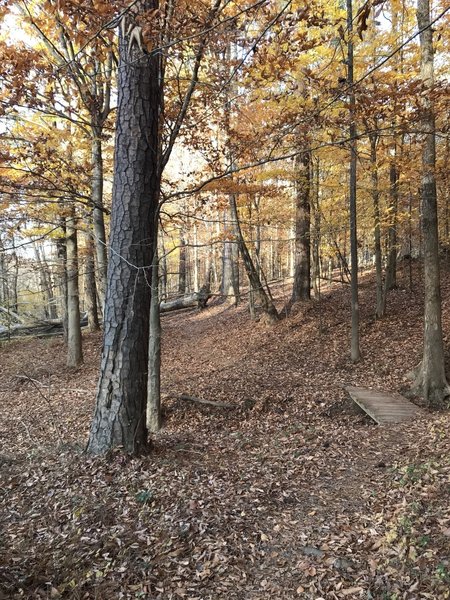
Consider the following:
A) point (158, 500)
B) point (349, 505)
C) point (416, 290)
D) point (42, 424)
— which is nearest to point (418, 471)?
point (349, 505)

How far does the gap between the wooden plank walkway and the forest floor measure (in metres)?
0.24

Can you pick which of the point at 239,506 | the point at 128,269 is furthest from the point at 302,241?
the point at 239,506

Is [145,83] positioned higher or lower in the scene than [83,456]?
higher

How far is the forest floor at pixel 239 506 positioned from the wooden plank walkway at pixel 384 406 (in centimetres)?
24

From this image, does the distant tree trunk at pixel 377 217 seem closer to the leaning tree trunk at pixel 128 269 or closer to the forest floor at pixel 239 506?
the forest floor at pixel 239 506

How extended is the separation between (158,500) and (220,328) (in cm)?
1223

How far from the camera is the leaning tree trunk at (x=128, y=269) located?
16.0ft

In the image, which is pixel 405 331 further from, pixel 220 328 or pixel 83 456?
pixel 83 456

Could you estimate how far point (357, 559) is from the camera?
330cm

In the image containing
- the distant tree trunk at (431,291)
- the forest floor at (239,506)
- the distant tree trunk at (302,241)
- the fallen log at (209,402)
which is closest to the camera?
the forest floor at (239,506)

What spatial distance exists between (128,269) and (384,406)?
5.20 meters

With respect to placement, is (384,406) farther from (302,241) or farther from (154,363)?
(302,241)

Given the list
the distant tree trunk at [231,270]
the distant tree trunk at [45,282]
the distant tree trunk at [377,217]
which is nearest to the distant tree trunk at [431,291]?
the distant tree trunk at [377,217]

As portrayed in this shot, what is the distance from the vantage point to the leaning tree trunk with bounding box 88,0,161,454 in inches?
192
